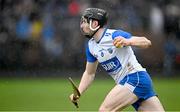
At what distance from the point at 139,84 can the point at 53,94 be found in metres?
9.20

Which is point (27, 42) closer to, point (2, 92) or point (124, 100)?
point (2, 92)

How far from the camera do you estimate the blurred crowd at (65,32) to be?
22656mm

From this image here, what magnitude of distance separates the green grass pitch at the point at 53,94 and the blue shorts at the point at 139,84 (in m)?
5.65

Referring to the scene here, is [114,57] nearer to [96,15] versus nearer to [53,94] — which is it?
[96,15]

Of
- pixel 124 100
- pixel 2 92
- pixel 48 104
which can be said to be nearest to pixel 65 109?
pixel 48 104

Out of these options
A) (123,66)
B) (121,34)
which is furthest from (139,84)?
A: (121,34)

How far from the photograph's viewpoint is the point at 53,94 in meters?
19.8

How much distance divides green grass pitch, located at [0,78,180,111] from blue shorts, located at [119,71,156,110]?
5.65m

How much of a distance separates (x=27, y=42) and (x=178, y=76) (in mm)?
4456

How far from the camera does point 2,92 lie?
65.8 feet

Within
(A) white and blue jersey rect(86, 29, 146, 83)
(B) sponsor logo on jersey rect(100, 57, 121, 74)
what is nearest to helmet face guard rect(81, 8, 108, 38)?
(A) white and blue jersey rect(86, 29, 146, 83)

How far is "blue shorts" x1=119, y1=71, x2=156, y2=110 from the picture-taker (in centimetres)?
1069

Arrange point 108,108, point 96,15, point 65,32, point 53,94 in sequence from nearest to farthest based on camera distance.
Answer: point 108,108 → point 96,15 → point 53,94 → point 65,32

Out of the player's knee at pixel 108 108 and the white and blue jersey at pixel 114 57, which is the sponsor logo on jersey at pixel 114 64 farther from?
the player's knee at pixel 108 108
